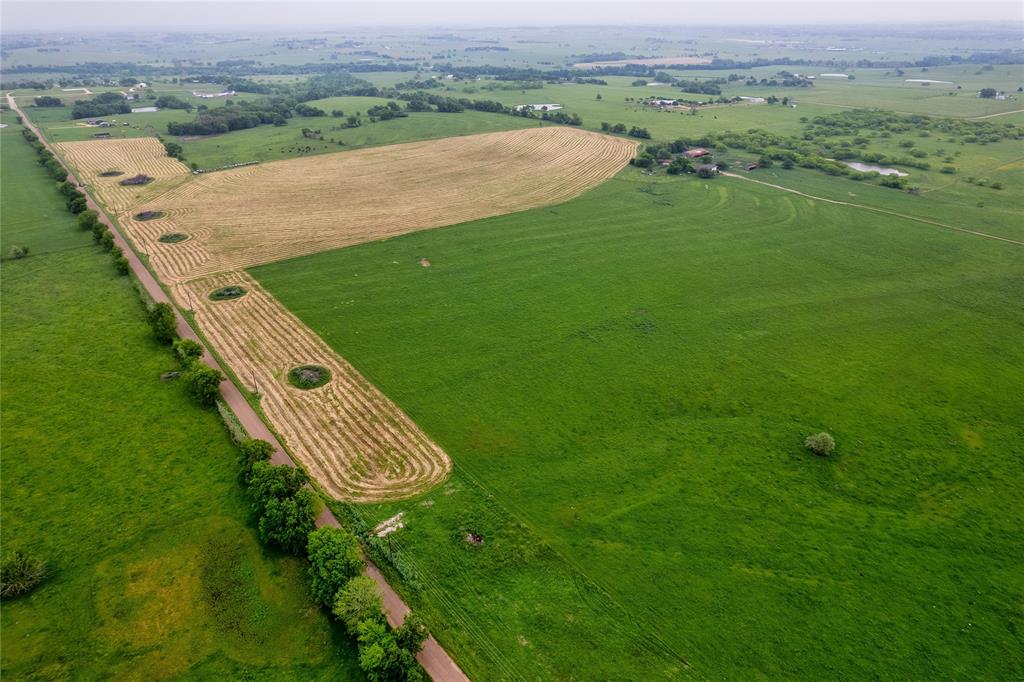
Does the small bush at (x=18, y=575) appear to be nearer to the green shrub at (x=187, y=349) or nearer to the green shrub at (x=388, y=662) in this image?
the green shrub at (x=187, y=349)

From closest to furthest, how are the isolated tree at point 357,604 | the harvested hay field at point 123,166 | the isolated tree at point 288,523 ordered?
the isolated tree at point 357,604
the isolated tree at point 288,523
the harvested hay field at point 123,166

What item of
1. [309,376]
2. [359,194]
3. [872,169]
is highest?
[872,169]

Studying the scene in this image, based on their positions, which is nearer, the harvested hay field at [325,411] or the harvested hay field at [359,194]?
the harvested hay field at [325,411]

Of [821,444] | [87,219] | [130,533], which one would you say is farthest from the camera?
[87,219]

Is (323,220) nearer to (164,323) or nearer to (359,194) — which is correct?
(359,194)

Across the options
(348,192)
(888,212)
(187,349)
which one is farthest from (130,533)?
(888,212)

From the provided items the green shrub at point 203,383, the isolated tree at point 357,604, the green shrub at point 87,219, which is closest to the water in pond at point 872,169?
the green shrub at point 203,383
